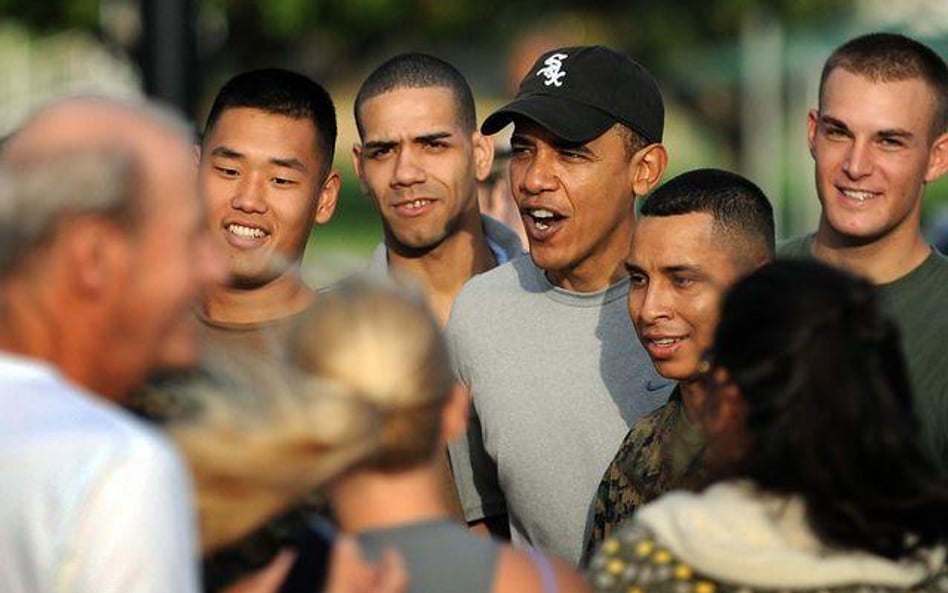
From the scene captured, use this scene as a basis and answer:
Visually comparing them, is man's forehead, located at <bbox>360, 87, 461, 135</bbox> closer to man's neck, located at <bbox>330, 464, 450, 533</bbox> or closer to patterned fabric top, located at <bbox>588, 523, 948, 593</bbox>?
patterned fabric top, located at <bbox>588, 523, 948, 593</bbox>

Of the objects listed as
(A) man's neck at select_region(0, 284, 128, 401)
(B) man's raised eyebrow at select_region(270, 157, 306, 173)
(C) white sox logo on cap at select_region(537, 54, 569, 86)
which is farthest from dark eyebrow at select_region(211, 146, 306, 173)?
(A) man's neck at select_region(0, 284, 128, 401)

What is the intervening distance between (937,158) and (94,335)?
3916 mm

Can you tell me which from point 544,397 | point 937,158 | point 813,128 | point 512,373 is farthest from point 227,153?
point 937,158

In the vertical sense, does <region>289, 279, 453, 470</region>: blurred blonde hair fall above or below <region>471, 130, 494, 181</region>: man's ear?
above

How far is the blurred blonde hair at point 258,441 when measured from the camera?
3332 mm

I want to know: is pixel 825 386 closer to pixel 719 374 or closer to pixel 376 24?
pixel 719 374

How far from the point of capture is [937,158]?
6.52 m

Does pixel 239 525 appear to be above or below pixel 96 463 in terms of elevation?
below

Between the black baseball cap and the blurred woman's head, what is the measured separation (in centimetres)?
262

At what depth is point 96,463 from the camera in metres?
2.89

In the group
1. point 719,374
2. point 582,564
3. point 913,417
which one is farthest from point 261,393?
point 582,564

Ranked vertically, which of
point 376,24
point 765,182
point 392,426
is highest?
point 392,426

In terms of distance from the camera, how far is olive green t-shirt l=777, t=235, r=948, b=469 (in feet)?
18.4

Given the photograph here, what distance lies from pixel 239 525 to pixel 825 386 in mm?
1071
